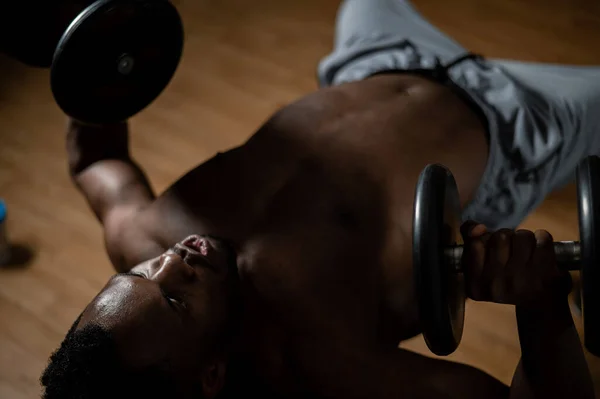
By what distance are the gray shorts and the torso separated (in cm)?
4

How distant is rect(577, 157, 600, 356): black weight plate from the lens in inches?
27.4


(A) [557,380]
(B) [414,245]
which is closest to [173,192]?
(B) [414,245]

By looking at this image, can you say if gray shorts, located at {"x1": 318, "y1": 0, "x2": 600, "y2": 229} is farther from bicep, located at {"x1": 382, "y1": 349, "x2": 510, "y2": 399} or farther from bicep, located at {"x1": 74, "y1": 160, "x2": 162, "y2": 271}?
bicep, located at {"x1": 74, "y1": 160, "x2": 162, "y2": 271}

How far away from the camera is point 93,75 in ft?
3.77

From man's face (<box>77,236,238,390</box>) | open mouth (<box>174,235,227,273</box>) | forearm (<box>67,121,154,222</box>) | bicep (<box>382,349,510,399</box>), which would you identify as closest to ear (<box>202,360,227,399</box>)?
man's face (<box>77,236,238,390</box>)

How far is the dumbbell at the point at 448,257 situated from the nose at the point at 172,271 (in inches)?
13.0

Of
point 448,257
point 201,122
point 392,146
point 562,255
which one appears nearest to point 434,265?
point 448,257

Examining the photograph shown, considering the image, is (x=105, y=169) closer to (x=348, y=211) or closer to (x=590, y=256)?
(x=348, y=211)

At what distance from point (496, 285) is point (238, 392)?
42cm

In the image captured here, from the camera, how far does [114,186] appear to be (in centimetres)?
122

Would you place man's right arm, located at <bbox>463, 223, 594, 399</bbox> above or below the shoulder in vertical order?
above

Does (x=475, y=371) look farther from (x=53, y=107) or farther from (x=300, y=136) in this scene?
(x=53, y=107)

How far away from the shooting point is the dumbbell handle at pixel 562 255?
0.79 m

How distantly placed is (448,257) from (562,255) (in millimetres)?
124
